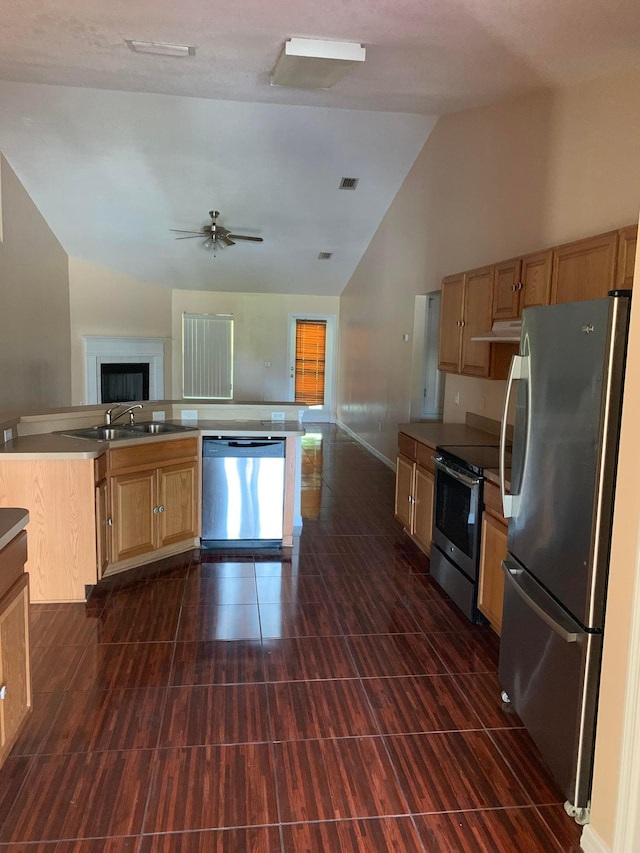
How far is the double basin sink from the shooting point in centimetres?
393

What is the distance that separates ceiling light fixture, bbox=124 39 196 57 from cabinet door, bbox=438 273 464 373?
2311 mm

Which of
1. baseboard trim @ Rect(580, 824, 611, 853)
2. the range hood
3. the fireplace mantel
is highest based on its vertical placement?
the range hood

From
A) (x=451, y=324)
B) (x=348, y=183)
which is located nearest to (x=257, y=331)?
(x=348, y=183)

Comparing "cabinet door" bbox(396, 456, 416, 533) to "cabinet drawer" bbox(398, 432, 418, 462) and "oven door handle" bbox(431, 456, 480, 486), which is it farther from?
"oven door handle" bbox(431, 456, 480, 486)

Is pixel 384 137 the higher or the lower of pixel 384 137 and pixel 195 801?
the higher

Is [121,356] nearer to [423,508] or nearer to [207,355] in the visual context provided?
[207,355]

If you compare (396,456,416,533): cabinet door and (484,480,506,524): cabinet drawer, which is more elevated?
(484,480,506,524): cabinet drawer

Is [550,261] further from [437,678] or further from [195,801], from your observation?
[195,801]

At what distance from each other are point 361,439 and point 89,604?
592 centimetres

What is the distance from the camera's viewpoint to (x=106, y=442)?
11.9ft

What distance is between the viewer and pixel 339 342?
36.5ft

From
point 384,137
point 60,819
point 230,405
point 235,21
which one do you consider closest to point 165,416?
point 230,405

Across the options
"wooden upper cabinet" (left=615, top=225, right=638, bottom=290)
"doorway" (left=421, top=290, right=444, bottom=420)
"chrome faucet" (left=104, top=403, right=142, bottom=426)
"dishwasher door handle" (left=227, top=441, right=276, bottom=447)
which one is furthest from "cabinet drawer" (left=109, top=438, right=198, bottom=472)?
"doorway" (left=421, top=290, right=444, bottom=420)

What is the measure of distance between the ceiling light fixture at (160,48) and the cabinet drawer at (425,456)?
2.75 m
